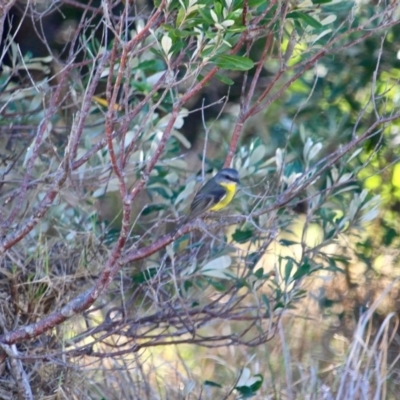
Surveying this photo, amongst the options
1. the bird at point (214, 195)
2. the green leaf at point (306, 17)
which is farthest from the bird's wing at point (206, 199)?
the green leaf at point (306, 17)

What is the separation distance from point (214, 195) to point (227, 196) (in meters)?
0.06

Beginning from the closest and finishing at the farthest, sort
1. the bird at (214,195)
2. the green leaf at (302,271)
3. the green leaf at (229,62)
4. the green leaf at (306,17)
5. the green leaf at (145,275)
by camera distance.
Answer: the green leaf at (229,62) < the green leaf at (306,17) < the green leaf at (302,271) < the green leaf at (145,275) < the bird at (214,195)

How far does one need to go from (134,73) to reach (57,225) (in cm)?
76

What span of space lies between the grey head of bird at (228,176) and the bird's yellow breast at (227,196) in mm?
54

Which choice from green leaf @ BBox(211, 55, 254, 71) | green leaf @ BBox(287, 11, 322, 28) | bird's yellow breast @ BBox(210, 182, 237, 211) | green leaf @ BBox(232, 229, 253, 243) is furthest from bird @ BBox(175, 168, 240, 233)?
green leaf @ BBox(211, 55, 254, 71)

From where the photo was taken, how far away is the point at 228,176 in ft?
11.3

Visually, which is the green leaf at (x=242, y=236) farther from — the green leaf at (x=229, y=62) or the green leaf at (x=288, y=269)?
the green leaf at (x=229, y=62)

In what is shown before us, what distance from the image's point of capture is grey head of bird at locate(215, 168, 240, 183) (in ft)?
11.0

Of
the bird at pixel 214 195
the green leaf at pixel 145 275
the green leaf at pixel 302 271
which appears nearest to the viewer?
the green leaf at pixel 302 271

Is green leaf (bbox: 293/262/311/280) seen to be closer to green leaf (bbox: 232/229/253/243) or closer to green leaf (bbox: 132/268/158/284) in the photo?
green leaf (bbox: 232/229/253/243)

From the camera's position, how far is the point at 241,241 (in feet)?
11.1

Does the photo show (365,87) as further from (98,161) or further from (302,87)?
(98,161)

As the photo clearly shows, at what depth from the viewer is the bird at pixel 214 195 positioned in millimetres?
3543

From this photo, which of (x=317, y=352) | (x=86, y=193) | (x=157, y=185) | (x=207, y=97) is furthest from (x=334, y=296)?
(x=86, y=193)
